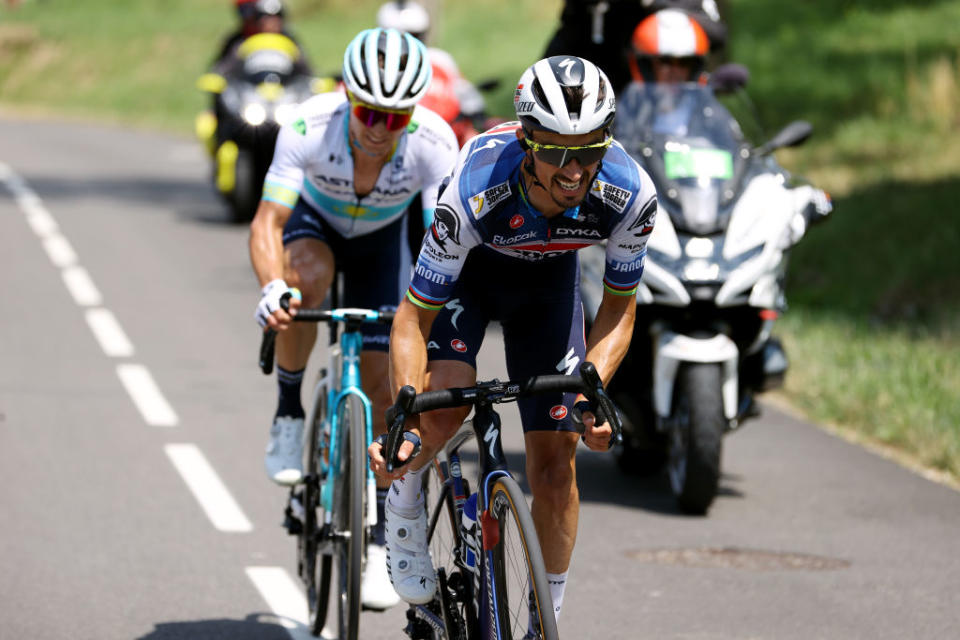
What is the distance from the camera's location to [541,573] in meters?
4.36

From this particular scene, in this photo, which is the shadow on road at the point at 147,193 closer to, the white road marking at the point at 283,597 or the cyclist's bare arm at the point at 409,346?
the white road marking at the point at 283,597

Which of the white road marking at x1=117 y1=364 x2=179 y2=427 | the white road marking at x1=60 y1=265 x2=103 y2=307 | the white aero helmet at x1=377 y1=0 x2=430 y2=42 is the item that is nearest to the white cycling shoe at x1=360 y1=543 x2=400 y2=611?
the white road marking at x1=117 y1=364 x2=179 y2=427

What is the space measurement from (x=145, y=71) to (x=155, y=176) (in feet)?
77.2

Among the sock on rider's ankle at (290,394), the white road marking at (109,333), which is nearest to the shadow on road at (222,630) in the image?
the sock on rider's ankle at (290,394)

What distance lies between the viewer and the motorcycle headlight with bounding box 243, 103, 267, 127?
57.4 feet

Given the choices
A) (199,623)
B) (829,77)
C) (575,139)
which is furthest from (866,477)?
(829,77)

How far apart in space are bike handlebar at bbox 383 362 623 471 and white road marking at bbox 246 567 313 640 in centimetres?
182

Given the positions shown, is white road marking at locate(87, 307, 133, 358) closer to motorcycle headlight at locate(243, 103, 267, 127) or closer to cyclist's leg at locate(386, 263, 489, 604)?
motorcycle headlight at locate(243, 103, 267, 127)

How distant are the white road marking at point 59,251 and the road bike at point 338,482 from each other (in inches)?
375

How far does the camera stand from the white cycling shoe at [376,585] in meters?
6.12

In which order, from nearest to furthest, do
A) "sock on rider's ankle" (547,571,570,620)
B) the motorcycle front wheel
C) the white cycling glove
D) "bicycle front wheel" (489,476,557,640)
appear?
"bicycle front wheel" (489,476,557,640)
"sock on rider's ankle" (547,571,570,620)
the white cycling glove
the motorcycle front wheel

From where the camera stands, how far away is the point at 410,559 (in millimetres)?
5391

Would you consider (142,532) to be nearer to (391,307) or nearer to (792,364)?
(391,307)

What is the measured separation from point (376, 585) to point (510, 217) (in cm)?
183
